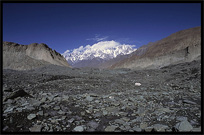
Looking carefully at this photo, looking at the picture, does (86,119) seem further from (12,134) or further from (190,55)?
(190,55)

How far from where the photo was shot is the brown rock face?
32.4m

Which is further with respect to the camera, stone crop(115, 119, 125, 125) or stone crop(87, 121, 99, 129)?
stone crop(115, 119, 125, 125)

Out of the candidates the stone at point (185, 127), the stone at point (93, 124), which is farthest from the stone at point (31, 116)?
the stone at point (185, 127)

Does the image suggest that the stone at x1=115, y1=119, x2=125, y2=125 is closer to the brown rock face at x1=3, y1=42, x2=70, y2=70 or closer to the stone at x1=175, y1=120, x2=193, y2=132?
the stone at x1=175, y1=120, x2=193, y2=132

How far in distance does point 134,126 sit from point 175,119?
845 millimetres

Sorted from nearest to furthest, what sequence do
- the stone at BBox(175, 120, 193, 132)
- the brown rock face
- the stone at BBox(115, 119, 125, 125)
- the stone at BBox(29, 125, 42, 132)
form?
the stone at BBox(175, 120, 193, 132) < the stone at BBox(29, 125, 42, 132) < the stone at BBox(115, 119, 125, 125) < the brown rock face

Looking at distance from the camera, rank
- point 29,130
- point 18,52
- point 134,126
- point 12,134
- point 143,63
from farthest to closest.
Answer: point 143,63 < point 18,52 < point 134,126 < point 29,130 < point 12,134

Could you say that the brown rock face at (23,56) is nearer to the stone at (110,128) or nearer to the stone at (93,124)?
the stone at (93,124)

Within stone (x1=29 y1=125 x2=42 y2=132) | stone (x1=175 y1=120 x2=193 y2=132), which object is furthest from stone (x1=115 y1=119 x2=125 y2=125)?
stone (x1=29 y1=125 x2=42 y2=132)

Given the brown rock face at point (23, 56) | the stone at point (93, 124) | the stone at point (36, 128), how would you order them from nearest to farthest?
the stone at point (36, 128) → the stone at point (93, 124) → the brown rock face at point (23, 56)

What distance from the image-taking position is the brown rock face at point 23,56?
32.4 m

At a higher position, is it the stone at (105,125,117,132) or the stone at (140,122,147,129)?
the stone at (140,122,147,129)

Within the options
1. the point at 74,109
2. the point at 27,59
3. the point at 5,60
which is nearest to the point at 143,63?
the point at 27,59

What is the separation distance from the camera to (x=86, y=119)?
3.01 m
